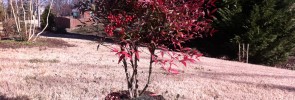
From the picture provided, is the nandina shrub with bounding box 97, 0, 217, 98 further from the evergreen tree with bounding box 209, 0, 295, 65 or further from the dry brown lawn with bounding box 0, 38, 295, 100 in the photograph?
the evergreen tree with bounding box 209, 0, 295, 65

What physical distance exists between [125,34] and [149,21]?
244 millimetres

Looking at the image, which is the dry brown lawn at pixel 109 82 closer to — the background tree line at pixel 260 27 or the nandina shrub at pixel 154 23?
the nandina shrub at pixel 154 23

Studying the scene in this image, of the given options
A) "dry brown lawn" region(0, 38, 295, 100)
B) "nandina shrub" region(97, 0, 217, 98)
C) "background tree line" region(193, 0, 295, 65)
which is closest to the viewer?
"nandina shrub" region(97, 0, 217, 98)

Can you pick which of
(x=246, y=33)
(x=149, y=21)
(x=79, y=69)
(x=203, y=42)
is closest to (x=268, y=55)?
(x=246, y=33)

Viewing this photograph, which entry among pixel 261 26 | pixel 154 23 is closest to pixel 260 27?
pixel 261 26

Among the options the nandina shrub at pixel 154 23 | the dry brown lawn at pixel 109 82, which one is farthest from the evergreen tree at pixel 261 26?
the nandina shrub at pixel 154 23

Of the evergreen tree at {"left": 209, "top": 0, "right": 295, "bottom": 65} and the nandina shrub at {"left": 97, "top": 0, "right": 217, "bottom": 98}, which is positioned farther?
the evergreen tree at {"left": 209, "top": 0, "right": 295, "bottom": 65}

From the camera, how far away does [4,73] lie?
650cm

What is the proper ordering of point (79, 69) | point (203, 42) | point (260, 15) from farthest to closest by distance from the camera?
point (203, 42), point (260, 15), point (79, 69)

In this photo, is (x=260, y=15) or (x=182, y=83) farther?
(x=260, y=15)

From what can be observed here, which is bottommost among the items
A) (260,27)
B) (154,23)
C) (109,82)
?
(109,82)

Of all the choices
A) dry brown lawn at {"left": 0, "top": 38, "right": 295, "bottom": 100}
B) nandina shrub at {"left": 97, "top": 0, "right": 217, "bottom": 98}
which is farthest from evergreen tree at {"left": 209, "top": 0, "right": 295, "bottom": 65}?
nandina shrub at {"left": 97, "top": 0, "right": 217, "bottom": 98}

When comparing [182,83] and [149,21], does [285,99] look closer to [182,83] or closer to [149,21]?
[182,83]

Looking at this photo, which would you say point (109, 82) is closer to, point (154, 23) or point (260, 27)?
point (154, 23)
